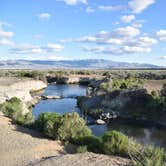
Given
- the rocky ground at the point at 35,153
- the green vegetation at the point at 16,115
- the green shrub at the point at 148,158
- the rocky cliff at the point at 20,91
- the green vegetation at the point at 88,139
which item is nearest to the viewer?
the green shrub at the point at 148,158

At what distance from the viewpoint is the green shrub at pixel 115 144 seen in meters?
21.0

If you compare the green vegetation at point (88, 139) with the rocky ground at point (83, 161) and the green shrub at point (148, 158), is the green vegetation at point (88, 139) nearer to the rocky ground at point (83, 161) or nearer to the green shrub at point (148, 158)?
the green shrub at point (148, 158)

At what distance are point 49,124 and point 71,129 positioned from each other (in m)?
1.49

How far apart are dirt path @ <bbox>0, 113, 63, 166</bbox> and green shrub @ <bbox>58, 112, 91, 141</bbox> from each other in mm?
812

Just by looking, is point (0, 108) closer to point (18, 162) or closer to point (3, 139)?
point (3, 139)

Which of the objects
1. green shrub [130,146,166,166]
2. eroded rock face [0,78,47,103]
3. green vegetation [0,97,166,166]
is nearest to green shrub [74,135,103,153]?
green vegetation [0,97,166,166]

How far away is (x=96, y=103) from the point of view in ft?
168

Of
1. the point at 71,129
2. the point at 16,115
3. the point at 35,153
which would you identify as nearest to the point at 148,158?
the point at 35,153

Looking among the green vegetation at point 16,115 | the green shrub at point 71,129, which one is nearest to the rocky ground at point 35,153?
the green shrub at point 71,129

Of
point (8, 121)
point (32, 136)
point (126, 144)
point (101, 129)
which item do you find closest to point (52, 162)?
point (126, 144)

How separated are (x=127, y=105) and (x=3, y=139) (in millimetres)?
26325

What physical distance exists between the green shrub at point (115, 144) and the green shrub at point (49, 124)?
4.05 meters

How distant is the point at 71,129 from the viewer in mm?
24766

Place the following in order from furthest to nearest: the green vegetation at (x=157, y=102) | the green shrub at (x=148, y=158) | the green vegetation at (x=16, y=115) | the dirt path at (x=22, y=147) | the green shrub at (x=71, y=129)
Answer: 1. the green vegetation at (x=157, y=102)
2. the green vegetation at (x=16, y=115)
3. the green shrub at (x=71, y=129)
4. the dirt path at (x=22, y=147)
5. the green shrub at (x=148, y=158)
